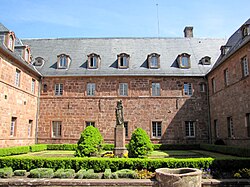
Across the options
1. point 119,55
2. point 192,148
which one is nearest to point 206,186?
point 192,148

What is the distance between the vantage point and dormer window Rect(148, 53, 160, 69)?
22656 millimetres

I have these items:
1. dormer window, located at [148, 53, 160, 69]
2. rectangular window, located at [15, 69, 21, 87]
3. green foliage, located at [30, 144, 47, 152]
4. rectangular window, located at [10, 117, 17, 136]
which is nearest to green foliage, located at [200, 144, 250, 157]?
dormer window, located at [148, 53, 160, 69]

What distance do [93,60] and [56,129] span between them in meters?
7.04

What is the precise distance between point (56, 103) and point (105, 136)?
17.2ft

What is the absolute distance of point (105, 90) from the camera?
72.1 feet

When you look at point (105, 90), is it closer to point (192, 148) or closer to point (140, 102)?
point (140, 102)

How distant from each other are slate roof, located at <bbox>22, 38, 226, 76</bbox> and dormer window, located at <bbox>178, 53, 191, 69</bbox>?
1.36 ft

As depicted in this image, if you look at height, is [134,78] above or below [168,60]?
below

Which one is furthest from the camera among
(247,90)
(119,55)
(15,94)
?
(119,55)

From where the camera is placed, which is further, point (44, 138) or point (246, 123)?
point (44, 138)

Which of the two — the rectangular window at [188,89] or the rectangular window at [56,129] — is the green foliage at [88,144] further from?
the rectangular window at [188,89]

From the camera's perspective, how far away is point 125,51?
80.8 feet

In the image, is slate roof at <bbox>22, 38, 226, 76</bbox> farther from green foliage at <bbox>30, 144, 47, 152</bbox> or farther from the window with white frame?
green foliage at <bbox>30, 144, 47, 152</bbox>

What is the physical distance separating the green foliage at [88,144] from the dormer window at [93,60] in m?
9.63
